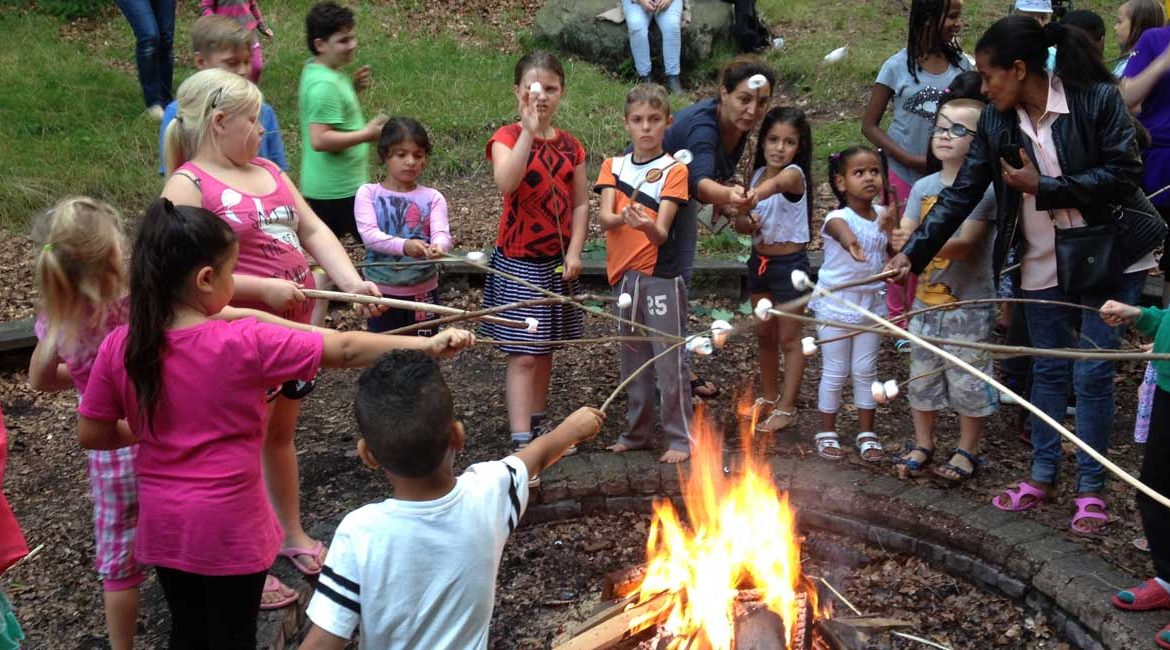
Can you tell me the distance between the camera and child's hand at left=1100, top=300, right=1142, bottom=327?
3699 mm

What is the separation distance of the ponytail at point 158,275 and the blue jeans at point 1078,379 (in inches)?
128

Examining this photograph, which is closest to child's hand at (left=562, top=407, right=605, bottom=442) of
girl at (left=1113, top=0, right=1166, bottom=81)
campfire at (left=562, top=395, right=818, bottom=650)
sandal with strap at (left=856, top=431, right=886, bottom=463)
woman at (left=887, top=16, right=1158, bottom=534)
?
campfire at (left=562, top=395, right=818, bottom=650)

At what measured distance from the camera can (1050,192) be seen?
4184 millimetres

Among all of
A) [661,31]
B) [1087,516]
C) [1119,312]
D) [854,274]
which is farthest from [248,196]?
[661,31]

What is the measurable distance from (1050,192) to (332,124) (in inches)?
138

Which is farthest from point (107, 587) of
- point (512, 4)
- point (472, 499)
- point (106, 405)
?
point (512, 4)

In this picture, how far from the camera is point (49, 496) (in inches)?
203

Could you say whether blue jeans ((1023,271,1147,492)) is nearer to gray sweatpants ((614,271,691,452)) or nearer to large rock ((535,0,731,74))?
gray sweatpants ((614,271,691,452))

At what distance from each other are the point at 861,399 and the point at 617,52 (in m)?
7.82

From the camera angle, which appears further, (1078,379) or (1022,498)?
(1022,498)

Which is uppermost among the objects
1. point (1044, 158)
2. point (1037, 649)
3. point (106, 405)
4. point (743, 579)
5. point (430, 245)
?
point (1044, 158)

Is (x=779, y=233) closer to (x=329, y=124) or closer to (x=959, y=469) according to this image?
(x=959, y=469)

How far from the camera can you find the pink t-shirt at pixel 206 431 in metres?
3.04

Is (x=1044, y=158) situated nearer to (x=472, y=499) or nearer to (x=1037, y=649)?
(x=1037, y=649)
